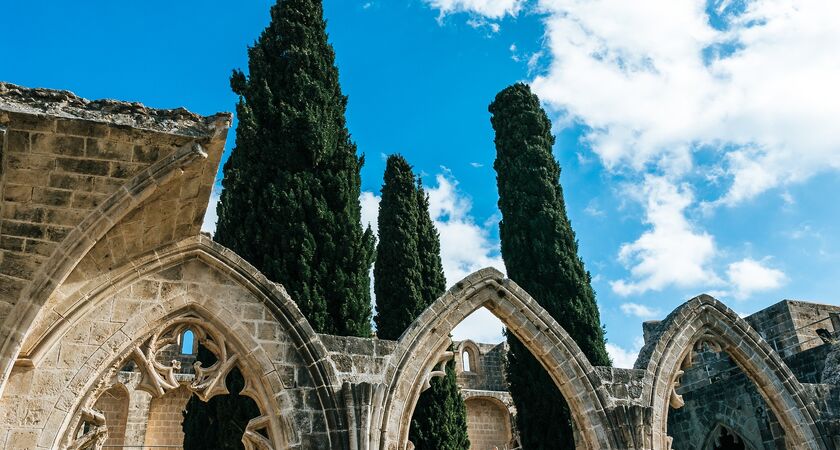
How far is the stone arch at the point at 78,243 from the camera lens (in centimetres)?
466

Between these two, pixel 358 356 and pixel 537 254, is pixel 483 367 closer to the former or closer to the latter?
pixel 537 254

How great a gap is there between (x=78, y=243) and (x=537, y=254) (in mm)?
8198

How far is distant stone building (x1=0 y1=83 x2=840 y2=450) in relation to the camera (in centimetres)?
481

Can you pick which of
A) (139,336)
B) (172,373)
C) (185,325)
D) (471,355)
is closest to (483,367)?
(471,355)

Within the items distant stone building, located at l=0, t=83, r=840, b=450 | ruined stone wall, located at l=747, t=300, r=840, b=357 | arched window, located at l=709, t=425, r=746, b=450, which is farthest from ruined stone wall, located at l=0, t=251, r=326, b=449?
ruined stone wall, located at l=747, t=300, r=840, b=357

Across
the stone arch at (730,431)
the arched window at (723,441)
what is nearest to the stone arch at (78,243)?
the stone arch at (730,431)

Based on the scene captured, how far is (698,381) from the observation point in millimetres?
14008

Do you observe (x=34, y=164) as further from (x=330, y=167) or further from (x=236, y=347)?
(x=330, y=167)

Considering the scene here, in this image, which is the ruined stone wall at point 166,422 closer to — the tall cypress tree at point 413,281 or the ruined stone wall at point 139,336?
the tall cypress tree at point 413,281

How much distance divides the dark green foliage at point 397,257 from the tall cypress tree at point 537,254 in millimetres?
1699

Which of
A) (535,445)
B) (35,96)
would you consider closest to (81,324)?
(35,96)

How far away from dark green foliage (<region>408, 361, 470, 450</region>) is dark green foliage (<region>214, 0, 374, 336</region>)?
124 inches

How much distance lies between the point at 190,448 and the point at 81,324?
304 cm

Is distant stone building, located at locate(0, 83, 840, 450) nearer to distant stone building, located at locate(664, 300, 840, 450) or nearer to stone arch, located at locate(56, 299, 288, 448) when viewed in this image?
stone arch, located at locate(56, 299, 288, 448)
